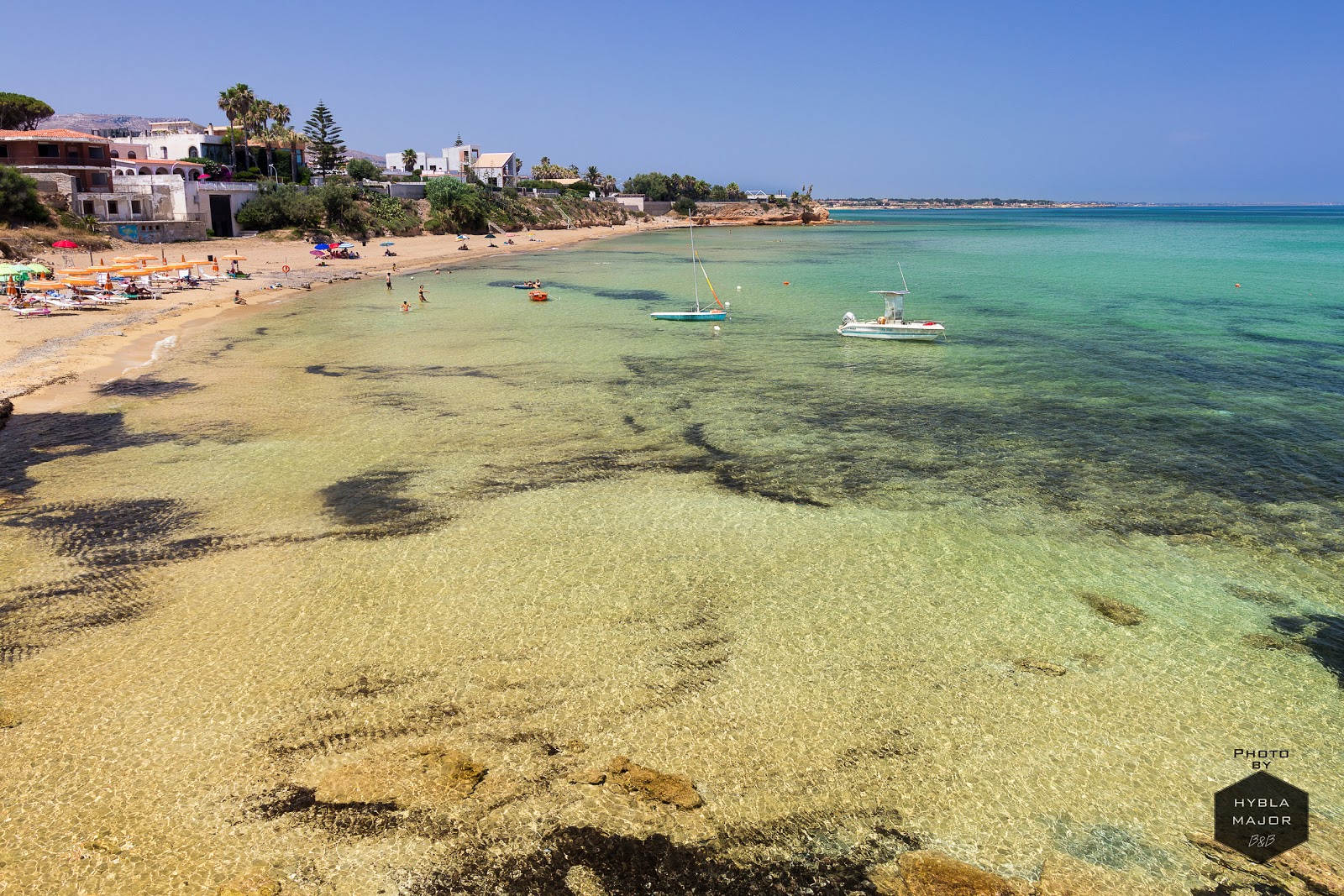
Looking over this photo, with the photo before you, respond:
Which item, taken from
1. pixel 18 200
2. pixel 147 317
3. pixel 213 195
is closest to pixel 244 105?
pixel 213 195

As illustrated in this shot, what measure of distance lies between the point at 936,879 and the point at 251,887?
266 inches

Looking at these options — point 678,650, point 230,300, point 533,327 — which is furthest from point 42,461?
point 230,300

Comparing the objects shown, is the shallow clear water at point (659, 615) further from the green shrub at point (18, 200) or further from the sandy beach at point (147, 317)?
the green shrub at point (18, 200)

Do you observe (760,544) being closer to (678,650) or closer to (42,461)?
(678,650)

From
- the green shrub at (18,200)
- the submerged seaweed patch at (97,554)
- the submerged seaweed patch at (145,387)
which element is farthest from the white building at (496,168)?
the submerged seaweed patch at (97,554)

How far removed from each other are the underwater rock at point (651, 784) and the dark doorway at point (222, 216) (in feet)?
265

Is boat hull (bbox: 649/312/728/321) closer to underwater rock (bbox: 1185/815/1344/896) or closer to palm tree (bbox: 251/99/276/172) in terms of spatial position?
underwater rock (bbox: 1185/815/1344/896)

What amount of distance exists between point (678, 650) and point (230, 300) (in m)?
44.9

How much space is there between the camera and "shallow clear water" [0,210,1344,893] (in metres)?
8.85

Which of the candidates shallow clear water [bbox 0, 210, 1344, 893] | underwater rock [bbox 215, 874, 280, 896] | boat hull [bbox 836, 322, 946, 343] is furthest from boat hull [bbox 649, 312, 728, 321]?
underwater rock [bbox 215, 874, 280, 896]

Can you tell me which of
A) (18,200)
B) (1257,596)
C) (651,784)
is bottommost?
(651,784)

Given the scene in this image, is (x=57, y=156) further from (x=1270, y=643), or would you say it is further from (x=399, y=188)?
(x=1270, y=643)

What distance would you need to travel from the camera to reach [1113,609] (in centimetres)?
1334

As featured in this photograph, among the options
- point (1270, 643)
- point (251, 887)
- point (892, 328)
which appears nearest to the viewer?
point (251, 887)
